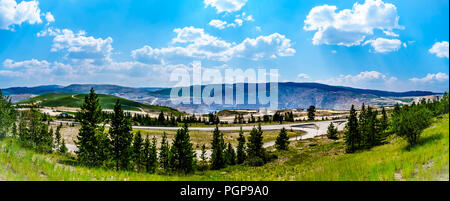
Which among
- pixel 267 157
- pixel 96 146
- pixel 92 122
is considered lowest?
pixel 267 157

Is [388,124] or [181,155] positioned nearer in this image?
[388,124]

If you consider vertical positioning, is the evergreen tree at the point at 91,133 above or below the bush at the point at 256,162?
above

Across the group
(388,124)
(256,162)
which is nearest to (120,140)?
(256,162)

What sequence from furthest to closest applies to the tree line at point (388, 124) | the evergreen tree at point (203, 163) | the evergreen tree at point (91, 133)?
the evergreen tree at point (203, 163), the evergreen tree at point (91, 133), the tree line at point (388, 124)

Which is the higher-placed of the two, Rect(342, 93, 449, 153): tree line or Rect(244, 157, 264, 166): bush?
Rect(342, 93, 449, 153): tree line

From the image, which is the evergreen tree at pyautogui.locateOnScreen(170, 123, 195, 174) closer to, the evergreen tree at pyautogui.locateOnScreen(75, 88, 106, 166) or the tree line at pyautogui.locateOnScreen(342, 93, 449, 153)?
the evergreen tree at pyautogui.locateOnScreen(75, 88, 106, 166)

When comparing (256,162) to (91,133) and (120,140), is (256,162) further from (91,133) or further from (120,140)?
(91,133)

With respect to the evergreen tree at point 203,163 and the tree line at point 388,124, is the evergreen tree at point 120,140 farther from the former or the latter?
the tree line at point 388,124

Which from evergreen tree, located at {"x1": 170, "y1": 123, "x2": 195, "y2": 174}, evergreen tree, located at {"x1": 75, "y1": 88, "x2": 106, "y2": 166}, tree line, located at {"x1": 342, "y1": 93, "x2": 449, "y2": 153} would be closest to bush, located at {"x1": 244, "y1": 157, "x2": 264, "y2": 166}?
evergreen tree, located at {"x1": 170, "y1": 123, "x2": 195, "y2": 174}

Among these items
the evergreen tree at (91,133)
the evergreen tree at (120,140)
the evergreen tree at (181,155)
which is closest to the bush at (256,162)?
the evergreen tree at (181,155)
